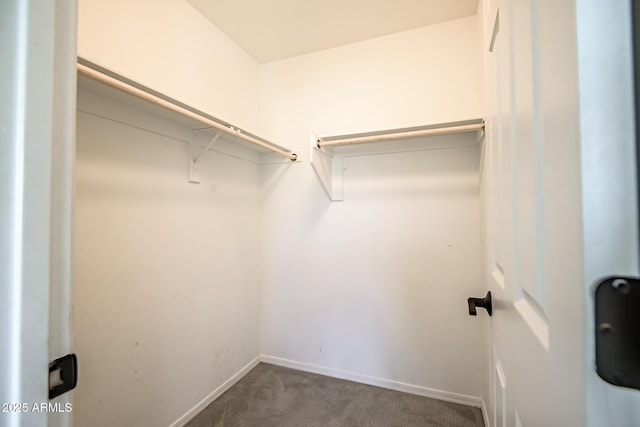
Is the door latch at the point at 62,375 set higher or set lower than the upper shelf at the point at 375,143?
lower

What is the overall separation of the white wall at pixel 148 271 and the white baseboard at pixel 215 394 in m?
0.03

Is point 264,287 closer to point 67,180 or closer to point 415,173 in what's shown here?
point 415,173

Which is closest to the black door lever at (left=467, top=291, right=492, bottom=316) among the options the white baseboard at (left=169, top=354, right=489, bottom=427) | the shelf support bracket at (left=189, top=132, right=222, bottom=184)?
the white baseboard at (left=169, top=354, right=489, bottom=427)

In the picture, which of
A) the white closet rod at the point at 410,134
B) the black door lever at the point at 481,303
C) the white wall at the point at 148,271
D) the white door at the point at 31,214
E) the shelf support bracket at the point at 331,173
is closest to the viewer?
the white door at the point at 31,214

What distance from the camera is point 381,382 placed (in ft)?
6.00

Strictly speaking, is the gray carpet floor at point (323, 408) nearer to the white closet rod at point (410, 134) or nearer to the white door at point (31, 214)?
A: the white door at point (31, 214)

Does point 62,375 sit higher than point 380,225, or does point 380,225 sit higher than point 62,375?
point 380,225

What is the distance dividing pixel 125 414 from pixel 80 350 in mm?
430

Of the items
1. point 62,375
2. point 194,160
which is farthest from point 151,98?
point 62,375

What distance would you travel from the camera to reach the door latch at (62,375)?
44cm

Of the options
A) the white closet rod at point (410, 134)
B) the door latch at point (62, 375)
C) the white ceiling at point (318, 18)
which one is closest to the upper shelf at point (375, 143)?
the white closet rod at point (410, 134)

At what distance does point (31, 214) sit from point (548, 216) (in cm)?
78

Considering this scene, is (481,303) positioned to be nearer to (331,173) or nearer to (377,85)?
(331,173)

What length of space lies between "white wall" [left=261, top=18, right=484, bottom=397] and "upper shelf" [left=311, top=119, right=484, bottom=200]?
0.06 m
